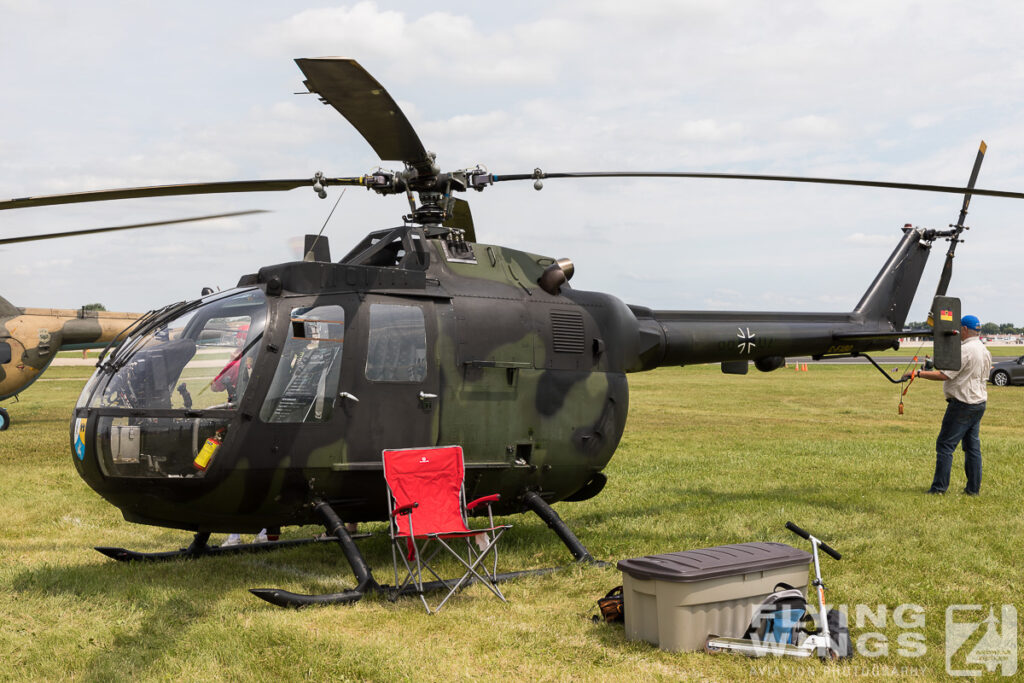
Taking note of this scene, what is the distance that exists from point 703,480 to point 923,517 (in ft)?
10.5

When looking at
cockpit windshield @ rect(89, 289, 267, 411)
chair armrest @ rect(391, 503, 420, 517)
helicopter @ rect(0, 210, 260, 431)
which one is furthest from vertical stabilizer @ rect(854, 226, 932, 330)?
helicopter @ rect(0, 210, 260, 431)

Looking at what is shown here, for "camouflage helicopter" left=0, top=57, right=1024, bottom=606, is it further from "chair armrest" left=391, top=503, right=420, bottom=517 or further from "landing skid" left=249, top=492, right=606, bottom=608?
"chair armrest" left=391, top=503, right=420, bottom=517

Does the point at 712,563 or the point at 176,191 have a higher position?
the point at 176,191

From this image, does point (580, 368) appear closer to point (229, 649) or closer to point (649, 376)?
point (229, 649)

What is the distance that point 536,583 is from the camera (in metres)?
6.67

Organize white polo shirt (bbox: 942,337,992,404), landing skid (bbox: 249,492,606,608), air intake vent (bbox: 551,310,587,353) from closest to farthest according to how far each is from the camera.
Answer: landing skid (bbox: 249,492,606,608), air intake vent (bbox: 551,310,587,353), white polo shirt (bbox: 942,337,992,404)

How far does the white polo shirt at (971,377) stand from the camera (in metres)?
9.49

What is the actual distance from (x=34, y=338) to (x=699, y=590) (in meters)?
19.9

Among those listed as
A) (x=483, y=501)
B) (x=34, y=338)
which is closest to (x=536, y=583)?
(x=483, y=501)

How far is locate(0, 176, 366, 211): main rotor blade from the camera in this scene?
561 centimetres

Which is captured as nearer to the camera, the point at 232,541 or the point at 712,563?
the point at 712,563

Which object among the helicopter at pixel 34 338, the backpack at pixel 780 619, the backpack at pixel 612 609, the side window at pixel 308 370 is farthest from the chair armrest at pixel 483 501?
the helicopter at pixel 34 338

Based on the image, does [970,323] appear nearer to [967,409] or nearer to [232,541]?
[967,409]

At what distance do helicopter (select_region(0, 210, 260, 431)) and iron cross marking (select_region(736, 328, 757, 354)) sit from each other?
49.0ft
